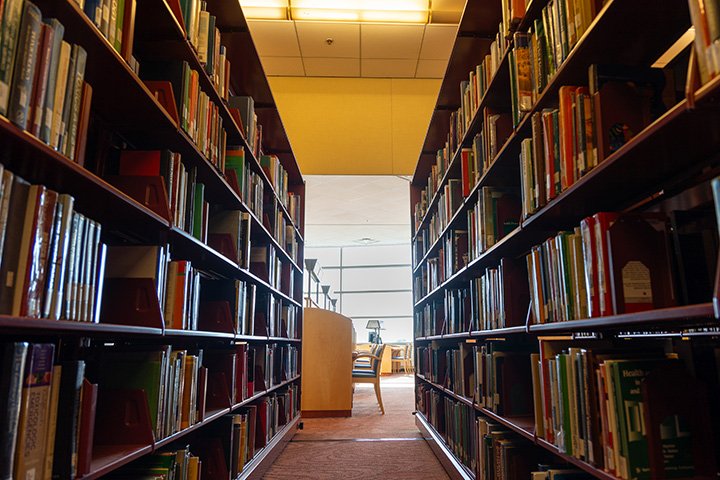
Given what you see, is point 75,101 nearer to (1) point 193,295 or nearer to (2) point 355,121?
(1) point 193,295

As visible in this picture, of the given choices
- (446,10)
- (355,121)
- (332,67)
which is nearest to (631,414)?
(446,10)

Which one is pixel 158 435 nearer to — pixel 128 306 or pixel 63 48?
pixel 128 306

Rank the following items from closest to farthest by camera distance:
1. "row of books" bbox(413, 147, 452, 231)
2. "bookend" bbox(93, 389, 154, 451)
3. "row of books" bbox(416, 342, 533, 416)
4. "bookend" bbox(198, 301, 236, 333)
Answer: "bookend" bbox(93, 389, 154, 451), "row of books" bbox(416, 342, 533, 416), "bookend" bbox(198, 301, 236, 333), "row of books" bbox(413, 147, 452, 231)

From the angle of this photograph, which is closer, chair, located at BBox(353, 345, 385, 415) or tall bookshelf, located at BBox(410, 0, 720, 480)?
tall bookshelf, located at BBox(410, 0, 720, 480)

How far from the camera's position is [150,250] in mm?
1475

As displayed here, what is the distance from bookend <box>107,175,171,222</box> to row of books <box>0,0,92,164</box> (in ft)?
1.21

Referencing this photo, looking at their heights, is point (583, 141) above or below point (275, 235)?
below

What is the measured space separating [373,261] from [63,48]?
11.8 metres

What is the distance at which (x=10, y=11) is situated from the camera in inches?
34.0

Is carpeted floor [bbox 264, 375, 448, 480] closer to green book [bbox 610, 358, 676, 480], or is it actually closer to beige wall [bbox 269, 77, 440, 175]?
green book [bbox 610, 358, 676, 480]

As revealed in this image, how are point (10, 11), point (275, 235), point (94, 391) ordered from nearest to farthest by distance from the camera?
1. point (10, 11)
2. point (94, 391)
3. point (275, 235)

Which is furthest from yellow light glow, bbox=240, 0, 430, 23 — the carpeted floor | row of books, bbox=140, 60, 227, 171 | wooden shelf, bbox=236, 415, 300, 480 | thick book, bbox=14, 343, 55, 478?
thick book, bbox=14, 343, 55, 478

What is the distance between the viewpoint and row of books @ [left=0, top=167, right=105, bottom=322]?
874 millimetres

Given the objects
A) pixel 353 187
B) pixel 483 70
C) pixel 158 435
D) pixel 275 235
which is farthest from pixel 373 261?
pixel 158 435
